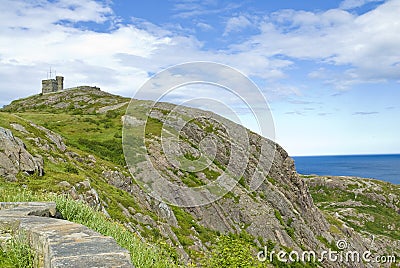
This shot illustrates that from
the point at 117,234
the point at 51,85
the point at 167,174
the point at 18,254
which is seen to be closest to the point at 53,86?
the point at 51,85

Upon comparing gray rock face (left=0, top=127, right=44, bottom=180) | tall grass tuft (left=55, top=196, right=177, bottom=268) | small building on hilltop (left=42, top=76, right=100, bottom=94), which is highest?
small building on hilltop (left=42, top=76, right=100, bottom=94)

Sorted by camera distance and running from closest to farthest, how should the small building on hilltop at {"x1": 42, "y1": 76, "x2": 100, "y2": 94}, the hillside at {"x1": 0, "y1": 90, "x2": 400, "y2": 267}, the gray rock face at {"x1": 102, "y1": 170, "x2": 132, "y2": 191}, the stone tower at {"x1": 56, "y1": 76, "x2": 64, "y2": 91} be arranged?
1. the hillside at {"x1": 0, "y1": 90, "x2": 400, "y2": 267}
2. the gray rock face at {"x1": 102, "y1": 170, "x2": 132, "y2": 191}
3. the small building on hilltop at {"x1": 42, "y1": 76, "x2": 100, "y2": 94}
4. the stone tower at {"x1": 56, "y1": 76, "x2": 64, "y2": 91}

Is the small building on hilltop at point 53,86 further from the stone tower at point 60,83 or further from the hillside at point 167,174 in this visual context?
the hillside at point 167,174

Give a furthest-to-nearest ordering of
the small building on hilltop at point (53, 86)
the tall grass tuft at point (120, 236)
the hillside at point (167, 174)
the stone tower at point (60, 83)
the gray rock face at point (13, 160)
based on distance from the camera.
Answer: the stone tower at point (60, 83) → the small building on hilltop at point (53, 86) → the hillside at point (167, 174) → the gray rock face at point (13, 160) → the tall grass tuft at point (120, 236)

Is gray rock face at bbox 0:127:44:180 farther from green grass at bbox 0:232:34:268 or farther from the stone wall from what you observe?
green grass at bbox 0:232:34:268

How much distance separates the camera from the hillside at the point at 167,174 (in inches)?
949

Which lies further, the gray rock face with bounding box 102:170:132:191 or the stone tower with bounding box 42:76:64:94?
the stone tower with bounding box 42:76:64:94

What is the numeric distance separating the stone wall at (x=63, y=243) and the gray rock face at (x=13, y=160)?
42.0ft

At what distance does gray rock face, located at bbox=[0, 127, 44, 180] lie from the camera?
74.0ft

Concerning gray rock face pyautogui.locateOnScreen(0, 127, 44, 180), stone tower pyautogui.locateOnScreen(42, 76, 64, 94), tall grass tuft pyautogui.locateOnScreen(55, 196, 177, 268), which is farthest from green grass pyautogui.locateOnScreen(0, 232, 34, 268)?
stone tower pyautogui.locateOnScreen(42, 76, 64, 94)

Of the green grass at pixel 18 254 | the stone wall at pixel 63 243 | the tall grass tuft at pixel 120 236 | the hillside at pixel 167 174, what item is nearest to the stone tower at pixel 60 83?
the hillside at pixel 167 174

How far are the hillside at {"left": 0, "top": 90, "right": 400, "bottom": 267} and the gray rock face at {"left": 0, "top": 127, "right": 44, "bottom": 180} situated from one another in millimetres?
72

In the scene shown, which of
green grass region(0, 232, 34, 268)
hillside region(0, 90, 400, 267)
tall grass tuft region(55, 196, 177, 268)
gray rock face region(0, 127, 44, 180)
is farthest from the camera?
hillside region(0, 90, 400, 267)

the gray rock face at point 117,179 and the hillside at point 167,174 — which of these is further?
the gray rock face at point 117,179
